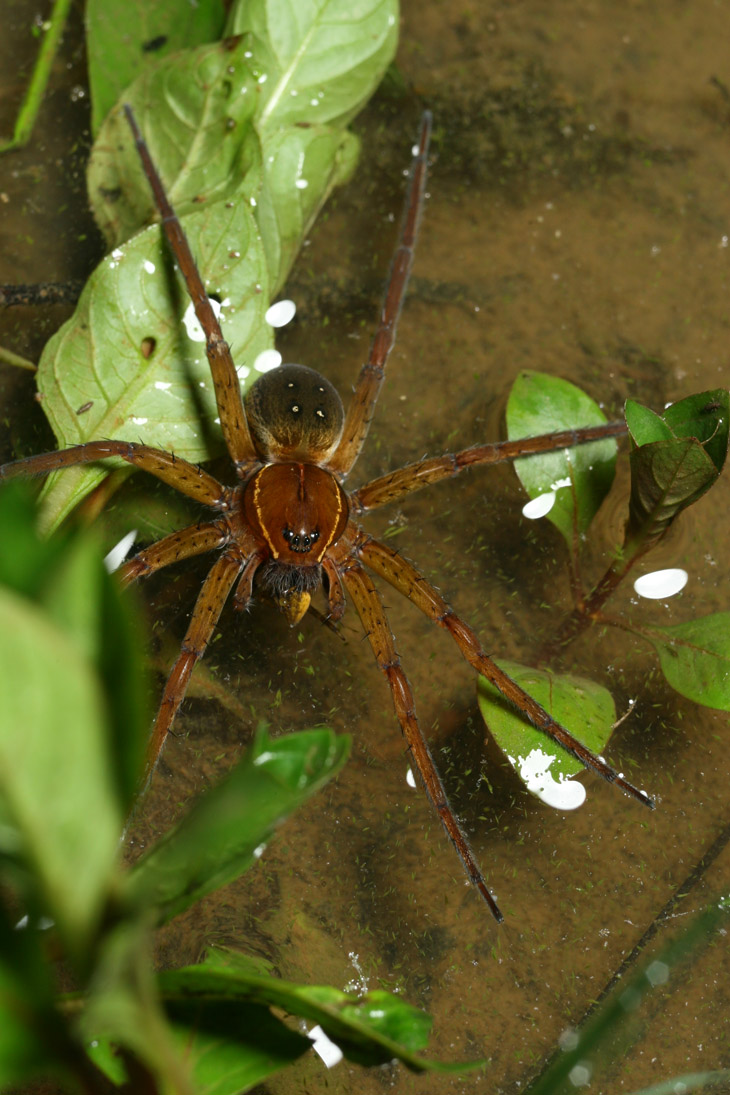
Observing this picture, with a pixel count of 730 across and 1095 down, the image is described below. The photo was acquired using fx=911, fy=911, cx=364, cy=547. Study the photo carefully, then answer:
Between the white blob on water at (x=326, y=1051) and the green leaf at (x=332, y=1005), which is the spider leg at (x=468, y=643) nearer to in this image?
the white blob on water at (x=326, y=1051)

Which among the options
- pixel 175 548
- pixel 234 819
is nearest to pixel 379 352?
pixel 175 548

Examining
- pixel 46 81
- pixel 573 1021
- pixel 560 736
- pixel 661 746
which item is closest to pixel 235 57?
pixel 46 81

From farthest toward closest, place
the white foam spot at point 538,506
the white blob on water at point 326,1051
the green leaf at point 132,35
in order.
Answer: the green leaf at point 132,35
the white foam spot at point 538,506
the white blob on water at point 326,1051

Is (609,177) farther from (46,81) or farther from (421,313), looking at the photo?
(46,81)

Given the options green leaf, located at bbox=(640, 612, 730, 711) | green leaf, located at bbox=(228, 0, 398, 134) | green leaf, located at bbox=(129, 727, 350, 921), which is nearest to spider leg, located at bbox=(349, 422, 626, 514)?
green leaf, located at bbox=(640, 612, 730, 711)

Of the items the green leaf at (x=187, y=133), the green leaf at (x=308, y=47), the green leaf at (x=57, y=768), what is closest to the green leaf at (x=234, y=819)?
the green leaf at (x=57, y=768)

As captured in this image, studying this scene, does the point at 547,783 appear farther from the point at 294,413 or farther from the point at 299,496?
the point at 294,413

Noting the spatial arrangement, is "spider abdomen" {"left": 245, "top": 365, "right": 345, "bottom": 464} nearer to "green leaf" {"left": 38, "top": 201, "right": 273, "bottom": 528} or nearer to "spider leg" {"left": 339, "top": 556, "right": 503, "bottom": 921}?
"green leaf" {"left": 38, "top": 201, "right": 273, "bottom": 528}
